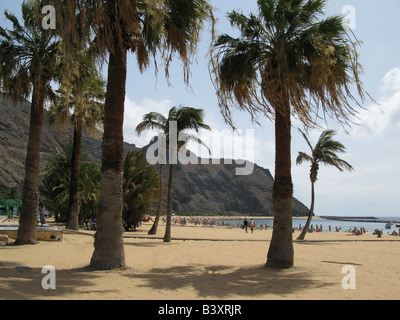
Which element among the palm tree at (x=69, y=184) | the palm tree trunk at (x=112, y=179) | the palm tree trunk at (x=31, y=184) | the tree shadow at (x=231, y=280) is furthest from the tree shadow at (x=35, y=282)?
the palm tree at (x=69, y=184)

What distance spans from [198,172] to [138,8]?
189 m

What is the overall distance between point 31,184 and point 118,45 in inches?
245

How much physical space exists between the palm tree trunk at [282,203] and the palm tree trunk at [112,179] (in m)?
4.10

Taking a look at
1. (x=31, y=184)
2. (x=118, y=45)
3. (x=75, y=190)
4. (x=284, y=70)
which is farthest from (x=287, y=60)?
(x=75, y=190)

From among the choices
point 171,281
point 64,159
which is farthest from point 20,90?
point 64,159

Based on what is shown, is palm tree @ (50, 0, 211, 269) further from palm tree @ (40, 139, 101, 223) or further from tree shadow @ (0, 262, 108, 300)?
palm tree @ (40, 139, 101, 223)

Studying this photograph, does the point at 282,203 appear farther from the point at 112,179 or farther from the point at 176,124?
the point at 176,124

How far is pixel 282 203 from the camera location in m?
9.34

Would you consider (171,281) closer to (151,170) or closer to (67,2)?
(67,2)

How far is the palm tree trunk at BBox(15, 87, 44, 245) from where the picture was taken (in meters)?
11.5

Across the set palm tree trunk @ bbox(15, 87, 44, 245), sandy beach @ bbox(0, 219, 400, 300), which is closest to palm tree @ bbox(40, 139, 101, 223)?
palm tree trunk @ bbox(15, 87, 44, 245)

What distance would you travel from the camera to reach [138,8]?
8.67m

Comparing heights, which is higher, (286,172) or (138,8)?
(138,8)

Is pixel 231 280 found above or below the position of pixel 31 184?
below
